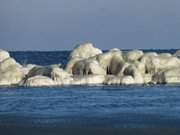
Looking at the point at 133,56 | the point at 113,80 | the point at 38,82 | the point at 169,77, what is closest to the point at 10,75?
the point at 38,82

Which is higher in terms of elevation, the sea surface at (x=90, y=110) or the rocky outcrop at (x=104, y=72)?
the rocky outcrop at (x=104, y=72)

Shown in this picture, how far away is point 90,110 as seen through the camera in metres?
43.0

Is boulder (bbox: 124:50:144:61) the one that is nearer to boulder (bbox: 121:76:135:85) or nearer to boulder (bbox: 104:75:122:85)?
boulder (bbox: 104:75:122:85)

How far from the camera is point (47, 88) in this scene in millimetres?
59344

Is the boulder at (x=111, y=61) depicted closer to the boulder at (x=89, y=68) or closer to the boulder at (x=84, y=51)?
A: the boulder at (x=89, y=68)

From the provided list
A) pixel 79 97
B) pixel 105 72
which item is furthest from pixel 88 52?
pixel 79 97

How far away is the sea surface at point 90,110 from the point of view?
115 ft

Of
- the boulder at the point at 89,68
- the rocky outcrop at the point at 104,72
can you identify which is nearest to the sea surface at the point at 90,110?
the rocky outcrop at the point at 104,72

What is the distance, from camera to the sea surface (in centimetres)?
3519

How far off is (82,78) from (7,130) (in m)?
27.3

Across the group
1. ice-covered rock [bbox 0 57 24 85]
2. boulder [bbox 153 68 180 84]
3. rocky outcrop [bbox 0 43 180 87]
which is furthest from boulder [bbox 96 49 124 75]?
ice-covered rock [bbox 0 57 24 85]

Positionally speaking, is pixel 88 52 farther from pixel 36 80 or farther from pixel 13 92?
pixel 13 92

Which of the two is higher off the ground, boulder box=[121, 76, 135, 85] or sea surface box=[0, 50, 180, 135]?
boulder box=[121, 76, 135, 85]

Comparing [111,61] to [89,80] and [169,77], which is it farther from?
[169,77]
